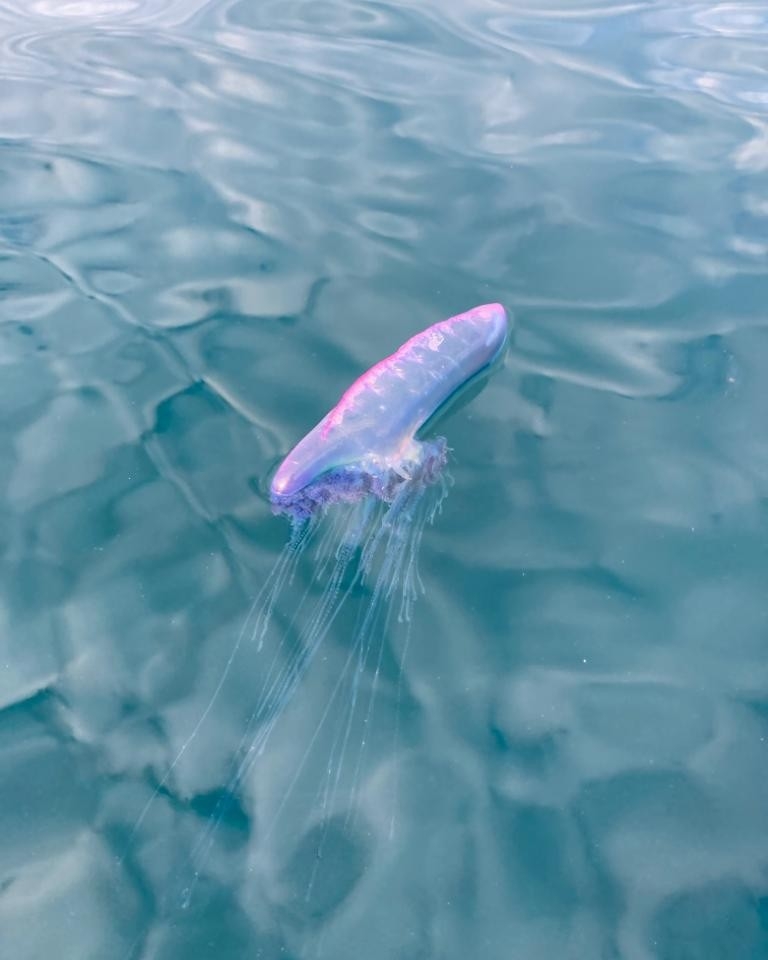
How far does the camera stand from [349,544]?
278 centimetres

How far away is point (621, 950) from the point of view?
2098 mm

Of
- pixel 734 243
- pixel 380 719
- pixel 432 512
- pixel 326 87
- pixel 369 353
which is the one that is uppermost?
pixel 326 87

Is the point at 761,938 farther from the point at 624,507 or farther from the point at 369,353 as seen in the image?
the point at 369,353

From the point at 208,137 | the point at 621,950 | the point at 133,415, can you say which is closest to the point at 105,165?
the point at 208,137

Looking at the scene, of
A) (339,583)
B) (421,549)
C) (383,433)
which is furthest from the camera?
(383,433)

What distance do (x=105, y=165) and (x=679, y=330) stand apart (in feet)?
10.8

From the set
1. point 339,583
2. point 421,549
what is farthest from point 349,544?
point 421,549

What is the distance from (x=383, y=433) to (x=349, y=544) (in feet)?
1.45

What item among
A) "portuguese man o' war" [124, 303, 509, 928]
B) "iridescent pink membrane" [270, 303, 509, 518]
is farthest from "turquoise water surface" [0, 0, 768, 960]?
"iridescent pink membrane" [270, 303, 509, 518]

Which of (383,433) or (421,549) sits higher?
(383,433)

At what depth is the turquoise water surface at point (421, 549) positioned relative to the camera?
86.1 inches

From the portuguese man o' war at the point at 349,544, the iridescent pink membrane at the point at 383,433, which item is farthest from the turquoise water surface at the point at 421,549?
the iridescent pink membrane at the point at 383,433

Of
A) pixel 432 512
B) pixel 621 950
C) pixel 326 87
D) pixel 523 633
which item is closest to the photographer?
pixel 621 950

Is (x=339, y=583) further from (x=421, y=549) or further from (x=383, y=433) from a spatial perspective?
(x=383, y=433)
